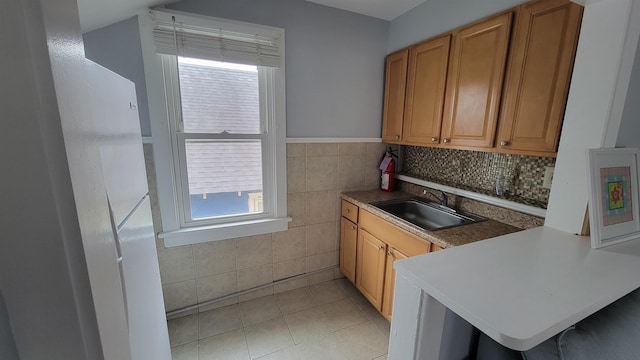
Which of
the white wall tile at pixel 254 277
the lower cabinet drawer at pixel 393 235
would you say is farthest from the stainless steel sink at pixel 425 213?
the white wall tile at pixel 254 277

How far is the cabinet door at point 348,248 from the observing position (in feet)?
7.29

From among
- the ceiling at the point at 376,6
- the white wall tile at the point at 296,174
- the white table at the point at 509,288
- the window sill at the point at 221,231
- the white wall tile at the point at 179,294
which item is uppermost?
the ceiling at the point at 376,6

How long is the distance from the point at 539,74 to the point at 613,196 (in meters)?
0.65

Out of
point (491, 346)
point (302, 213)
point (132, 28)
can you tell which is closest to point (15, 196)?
point (491, 346)

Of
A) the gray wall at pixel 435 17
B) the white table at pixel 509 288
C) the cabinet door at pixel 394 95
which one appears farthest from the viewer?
the cabinet door at pixel 394 95

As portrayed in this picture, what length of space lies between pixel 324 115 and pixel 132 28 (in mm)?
1421

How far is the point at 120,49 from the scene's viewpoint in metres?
1.59

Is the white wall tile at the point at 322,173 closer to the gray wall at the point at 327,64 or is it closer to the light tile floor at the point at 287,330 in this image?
the gray wall at the point at 327,64

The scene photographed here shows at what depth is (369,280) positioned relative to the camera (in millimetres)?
2041

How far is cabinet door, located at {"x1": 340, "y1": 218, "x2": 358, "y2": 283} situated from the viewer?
87.5 inches

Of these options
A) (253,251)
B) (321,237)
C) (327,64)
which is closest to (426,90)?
(327,64)

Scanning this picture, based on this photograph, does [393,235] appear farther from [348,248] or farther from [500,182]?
[500,182]

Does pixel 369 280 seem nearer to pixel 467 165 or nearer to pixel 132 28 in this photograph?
pixel 467 165

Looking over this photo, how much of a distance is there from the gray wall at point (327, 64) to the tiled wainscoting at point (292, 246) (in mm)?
207
